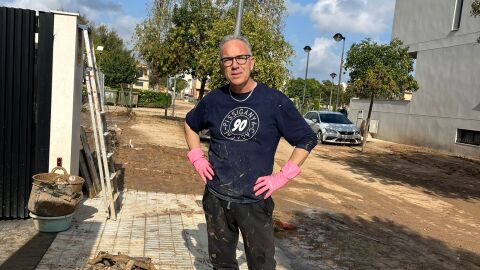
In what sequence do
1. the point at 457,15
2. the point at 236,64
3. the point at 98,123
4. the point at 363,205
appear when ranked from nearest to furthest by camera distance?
the point at 236,64 < the point at 98,123 < the point at 363,205 < the point at 457,15

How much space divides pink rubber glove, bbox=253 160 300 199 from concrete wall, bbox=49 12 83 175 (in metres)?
3.40

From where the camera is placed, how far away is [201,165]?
3.03 metres

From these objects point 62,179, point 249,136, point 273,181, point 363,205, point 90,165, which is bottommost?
point 363,205

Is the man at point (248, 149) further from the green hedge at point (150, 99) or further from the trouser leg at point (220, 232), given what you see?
the green hedge at point (150, 99)

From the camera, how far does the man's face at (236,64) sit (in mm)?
2822

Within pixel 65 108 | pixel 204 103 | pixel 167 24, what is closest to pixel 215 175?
pixel 204 103

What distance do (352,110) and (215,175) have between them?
1088 inches

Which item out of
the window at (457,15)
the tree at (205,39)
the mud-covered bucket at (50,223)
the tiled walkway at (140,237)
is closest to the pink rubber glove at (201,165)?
the tiled walkway at (140,237)

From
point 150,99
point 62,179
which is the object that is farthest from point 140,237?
point 150,99

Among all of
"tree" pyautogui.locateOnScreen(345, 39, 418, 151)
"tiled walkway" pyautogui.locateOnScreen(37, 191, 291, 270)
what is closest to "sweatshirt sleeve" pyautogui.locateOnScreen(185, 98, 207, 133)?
"tiled walkway" pyautogui.locateOnScreen(37, 191, 291, 270)

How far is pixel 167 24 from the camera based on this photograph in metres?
24.5

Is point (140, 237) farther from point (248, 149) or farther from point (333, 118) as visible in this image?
point (333, 118)

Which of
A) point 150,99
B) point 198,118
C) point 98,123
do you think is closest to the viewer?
point 198,118

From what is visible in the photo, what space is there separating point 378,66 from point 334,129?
12.3 feet
